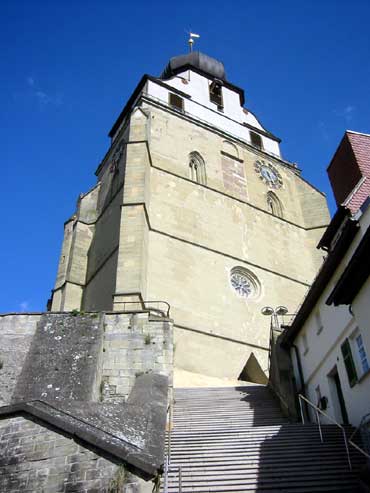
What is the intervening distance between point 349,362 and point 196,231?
13438 millimetres

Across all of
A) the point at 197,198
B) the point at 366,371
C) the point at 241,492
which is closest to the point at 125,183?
the point at 197,198

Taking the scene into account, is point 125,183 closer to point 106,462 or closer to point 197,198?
point 197,198

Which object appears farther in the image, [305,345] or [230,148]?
[230,148]

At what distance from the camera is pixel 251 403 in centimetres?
1405

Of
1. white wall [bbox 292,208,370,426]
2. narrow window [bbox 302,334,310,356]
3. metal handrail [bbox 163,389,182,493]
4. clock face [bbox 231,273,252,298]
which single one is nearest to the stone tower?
clock face [bbox 231,273,252,298]

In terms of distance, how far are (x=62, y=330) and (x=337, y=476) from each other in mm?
7899

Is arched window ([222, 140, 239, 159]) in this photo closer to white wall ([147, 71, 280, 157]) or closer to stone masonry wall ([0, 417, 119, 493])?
white wall ([147, 71, 280, 157])

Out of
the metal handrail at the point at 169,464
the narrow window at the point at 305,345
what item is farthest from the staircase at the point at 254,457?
the narrow window at the point at 305,345

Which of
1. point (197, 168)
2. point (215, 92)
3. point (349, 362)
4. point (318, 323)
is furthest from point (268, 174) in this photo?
point (349, 362)

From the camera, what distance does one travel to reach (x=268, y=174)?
3078cm

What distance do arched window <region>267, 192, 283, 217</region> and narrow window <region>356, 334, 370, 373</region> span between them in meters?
17.8

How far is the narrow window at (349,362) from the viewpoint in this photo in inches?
445

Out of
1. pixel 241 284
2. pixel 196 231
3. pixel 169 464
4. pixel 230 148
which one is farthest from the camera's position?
pixel 230 148

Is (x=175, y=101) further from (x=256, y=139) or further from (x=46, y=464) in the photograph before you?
(x=46, y=464)
